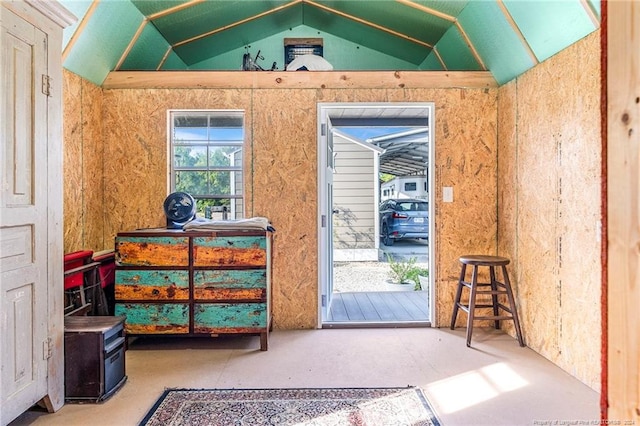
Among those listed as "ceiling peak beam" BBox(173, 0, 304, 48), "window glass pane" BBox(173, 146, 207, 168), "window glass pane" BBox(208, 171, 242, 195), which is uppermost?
"ceiling peak beam" BBox(173, 0, 304, 48)

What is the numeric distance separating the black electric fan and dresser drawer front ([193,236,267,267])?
0.37 meters

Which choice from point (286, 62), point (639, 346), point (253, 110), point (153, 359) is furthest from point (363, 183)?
point (639, 346)

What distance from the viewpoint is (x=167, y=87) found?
3477 mm

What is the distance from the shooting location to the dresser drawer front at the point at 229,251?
2.94 m

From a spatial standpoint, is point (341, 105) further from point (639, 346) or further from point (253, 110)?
point (639, 346)

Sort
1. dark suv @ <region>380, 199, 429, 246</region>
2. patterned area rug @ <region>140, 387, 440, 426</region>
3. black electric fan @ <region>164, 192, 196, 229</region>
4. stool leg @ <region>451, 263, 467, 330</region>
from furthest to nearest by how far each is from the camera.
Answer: dark suv @ <region>380, 199, 429, 246</region> < stool leg @ <region>451, 263, 467, 330</region> < black electric fan @ <region>164, 192, 196, 229</region> < patterned area rug @ <region>140, 387, 440, 426</region>

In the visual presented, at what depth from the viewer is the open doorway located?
361 centimetres

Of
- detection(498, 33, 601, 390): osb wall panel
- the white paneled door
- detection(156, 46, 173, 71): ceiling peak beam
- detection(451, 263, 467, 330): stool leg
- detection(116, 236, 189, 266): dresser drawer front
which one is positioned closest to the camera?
the white paneled door

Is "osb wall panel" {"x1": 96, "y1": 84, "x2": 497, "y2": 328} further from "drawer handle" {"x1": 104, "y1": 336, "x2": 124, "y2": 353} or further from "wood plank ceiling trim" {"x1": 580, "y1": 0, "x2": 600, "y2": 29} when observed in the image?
"drawer handle" {"x1": 104, "y1": 336, "x2": 124, "y2": 353}

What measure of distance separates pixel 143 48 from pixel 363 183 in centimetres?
573

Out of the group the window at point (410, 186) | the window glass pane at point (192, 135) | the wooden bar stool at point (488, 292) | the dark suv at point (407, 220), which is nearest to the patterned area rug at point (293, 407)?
the wooden bar stool at point (488, 292)

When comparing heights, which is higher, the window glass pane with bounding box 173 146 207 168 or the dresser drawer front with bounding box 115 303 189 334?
the window glass pane with bounding box 173 146 207 168

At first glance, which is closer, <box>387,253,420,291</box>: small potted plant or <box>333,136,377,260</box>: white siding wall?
<box>387,253,420,291</box>: small potted plant

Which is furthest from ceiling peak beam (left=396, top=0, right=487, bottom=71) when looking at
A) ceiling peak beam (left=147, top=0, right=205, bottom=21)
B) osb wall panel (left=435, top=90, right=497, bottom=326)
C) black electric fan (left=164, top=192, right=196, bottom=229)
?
black electric fan (left=164, top=192, right=196, bottom=229)
